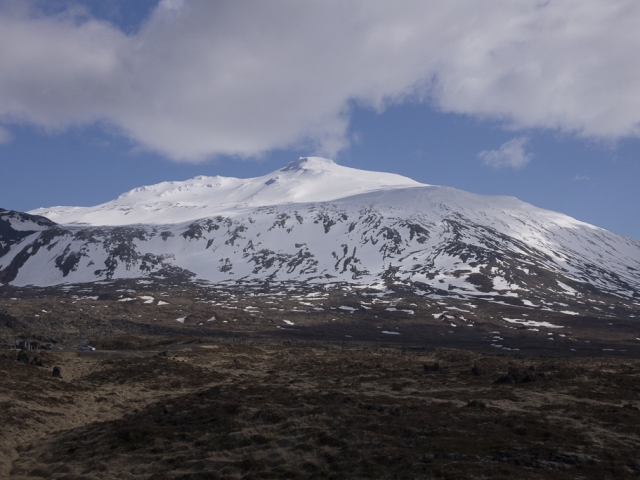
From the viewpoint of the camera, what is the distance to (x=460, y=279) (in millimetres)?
166375

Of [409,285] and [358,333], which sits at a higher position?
[409,285]

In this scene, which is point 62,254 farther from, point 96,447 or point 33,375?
point 96,447

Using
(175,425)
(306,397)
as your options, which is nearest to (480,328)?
(306,397)

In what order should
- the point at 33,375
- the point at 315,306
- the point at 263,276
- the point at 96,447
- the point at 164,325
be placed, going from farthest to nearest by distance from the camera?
the point at 263,276, the point at 315,306, the point at 164,325, the point at 33,375, the point at 96,447

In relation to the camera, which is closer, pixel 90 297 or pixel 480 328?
pixel 480 328

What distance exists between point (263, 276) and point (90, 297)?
61656 millimetres

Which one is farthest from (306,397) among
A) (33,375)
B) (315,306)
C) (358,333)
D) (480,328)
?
(315,306)

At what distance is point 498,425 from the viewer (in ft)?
69.3

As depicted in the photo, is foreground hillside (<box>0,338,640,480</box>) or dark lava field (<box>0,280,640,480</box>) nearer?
foreground hillside (<box>0,338,640,480</box>)

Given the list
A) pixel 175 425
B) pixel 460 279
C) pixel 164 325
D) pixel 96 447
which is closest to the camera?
pixel 96 447

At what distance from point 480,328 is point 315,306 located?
4119cm

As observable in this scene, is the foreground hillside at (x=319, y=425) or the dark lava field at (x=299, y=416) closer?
the foreground hillside at (x=319, y=425)

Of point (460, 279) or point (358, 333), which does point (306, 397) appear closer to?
point (358, 333)

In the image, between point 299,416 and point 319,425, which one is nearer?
point 319,425
